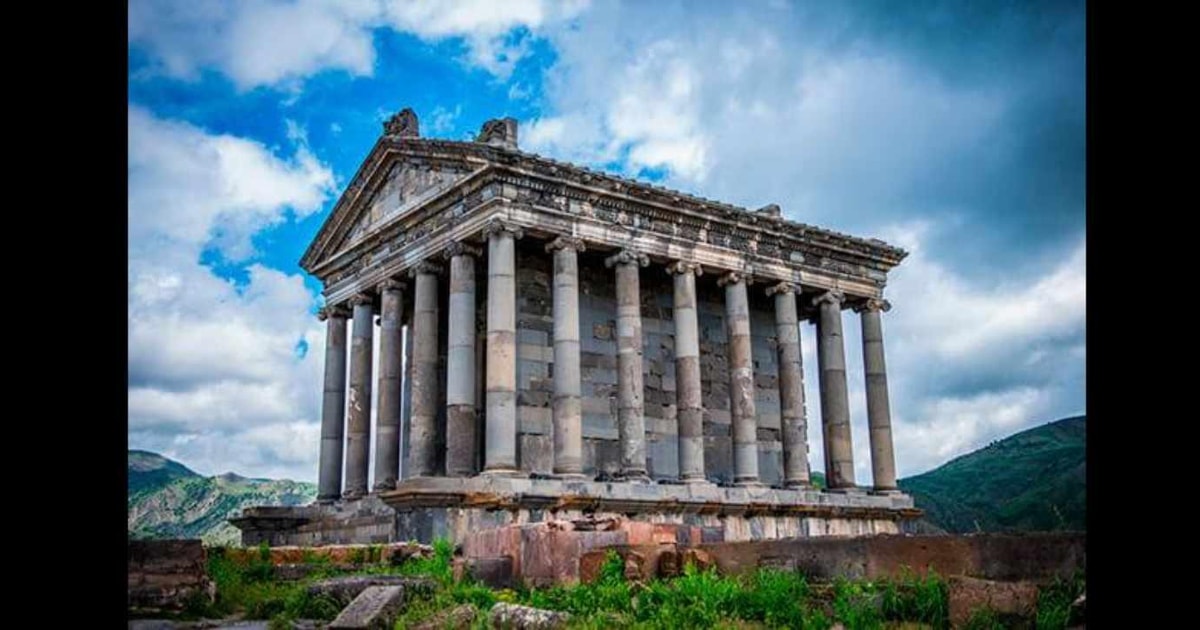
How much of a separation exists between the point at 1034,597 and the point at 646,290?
19.2 m

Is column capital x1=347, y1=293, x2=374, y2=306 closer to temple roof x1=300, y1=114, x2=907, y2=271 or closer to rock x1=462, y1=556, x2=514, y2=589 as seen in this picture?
temple roof x1=300, y1=114, x2=907, y2=271

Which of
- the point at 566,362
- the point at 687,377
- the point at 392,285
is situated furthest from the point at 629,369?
the point at 392,285

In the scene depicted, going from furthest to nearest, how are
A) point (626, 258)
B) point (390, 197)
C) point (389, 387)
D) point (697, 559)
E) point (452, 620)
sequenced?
point (390, 197), point (389, 387), point (626, 258), point (697, 559), point (452, 620)

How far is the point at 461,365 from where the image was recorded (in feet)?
71.6

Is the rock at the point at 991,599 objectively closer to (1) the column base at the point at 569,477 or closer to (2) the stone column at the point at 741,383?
(1) the column base at the point at 569,477

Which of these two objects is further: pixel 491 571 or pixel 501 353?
pixel 501 353

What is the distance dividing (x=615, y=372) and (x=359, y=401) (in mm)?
7033

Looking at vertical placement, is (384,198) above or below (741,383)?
above

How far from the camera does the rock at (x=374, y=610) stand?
8.73 meters

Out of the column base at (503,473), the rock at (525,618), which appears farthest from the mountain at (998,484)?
the rock at (525,618)

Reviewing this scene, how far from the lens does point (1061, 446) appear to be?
109 ft

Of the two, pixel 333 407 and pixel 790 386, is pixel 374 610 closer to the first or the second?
pixel 333 407
